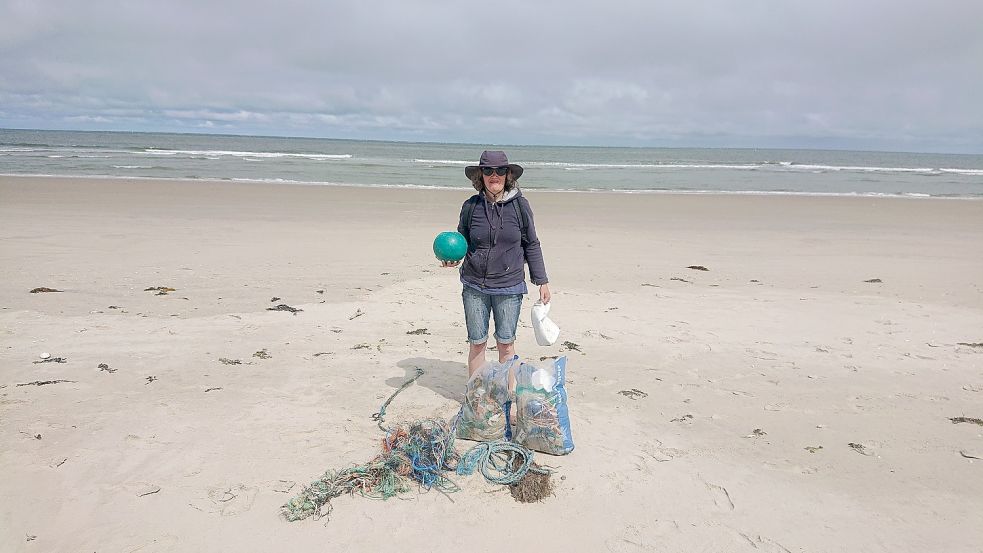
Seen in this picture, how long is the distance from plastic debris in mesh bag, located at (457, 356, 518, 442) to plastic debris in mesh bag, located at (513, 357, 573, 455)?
0.14m

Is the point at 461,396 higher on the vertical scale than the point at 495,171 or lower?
lower

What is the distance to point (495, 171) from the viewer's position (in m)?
4.37

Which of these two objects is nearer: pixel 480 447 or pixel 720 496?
pixel 720 496

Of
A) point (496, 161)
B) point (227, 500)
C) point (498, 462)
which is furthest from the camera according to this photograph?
point (496, 161)

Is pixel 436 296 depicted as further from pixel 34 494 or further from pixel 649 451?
pixel 34 494

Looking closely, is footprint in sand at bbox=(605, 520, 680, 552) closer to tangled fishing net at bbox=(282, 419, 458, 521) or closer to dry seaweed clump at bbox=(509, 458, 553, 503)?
dry seaweed clump at bbox=(509, 458, 553, 503)

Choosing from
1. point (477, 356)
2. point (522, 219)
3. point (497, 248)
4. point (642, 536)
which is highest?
point (522, 219)

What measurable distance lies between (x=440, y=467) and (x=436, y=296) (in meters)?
4.63

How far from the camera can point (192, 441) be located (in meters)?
4.36

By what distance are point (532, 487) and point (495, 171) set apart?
1.98 meters

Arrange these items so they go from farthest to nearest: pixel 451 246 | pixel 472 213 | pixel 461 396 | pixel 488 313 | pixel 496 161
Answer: pixel 461 396 → pixel 488 313 → pixel 472 213 → pixel 451 246 → pixel 496 161

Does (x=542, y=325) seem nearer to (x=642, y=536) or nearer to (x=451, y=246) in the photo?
(x=451, y=246)

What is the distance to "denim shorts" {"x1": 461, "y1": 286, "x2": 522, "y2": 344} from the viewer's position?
15.2 feet

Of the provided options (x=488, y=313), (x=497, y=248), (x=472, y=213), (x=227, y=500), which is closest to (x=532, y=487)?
(x=488, y=313)
